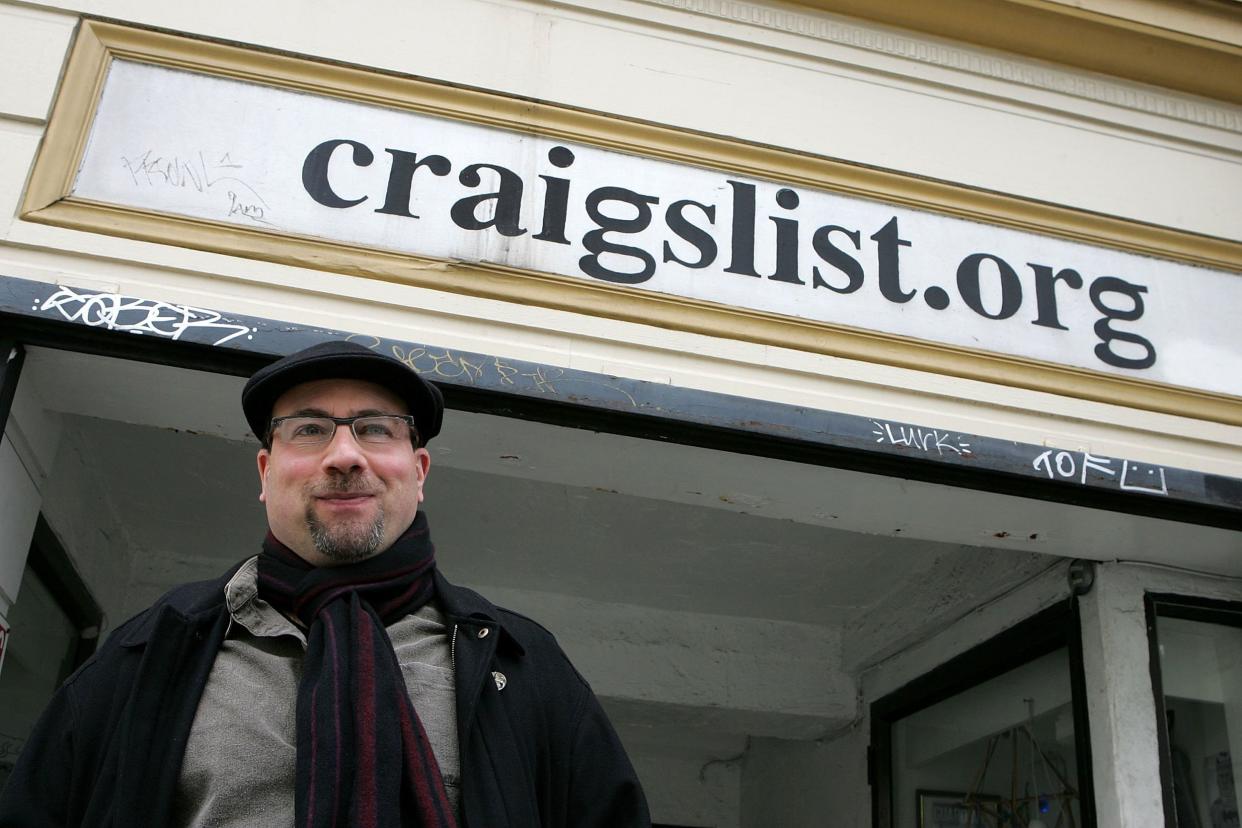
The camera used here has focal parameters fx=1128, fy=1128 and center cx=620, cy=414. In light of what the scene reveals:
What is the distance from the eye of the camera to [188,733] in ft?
5.21

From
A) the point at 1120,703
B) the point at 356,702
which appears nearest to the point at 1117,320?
the point at 1120,703

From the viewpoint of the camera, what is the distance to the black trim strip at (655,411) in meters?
2.56

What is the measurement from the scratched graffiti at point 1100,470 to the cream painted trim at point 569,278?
221 mm

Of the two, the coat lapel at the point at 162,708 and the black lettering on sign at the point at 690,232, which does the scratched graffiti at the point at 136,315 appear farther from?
the black lettering on sign at the point at 690,232

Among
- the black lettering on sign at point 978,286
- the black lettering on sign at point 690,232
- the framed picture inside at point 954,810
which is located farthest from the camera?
the framed picture inside at point 954,810

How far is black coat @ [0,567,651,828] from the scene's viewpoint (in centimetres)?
156

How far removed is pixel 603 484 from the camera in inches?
124

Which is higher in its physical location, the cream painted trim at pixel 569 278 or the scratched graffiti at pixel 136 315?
the cream painted trim at pixel 569 278

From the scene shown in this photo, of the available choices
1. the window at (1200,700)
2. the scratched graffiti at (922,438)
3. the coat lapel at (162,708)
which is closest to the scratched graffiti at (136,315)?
the coat lapel at (162,708)

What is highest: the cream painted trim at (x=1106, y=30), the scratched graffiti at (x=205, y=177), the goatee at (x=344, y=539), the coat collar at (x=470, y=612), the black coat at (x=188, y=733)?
the cream painted trim at (x=1106, y=30)

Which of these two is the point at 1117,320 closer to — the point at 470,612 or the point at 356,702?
the point at 470,612

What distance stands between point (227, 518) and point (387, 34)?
2.22 m

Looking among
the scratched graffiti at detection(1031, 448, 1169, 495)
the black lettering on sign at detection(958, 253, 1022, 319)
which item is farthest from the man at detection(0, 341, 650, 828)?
the black lettering on sign at detection(958, 253, 1022, 319)

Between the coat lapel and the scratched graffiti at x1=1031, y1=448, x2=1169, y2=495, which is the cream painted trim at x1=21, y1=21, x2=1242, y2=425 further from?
the coat lapel
